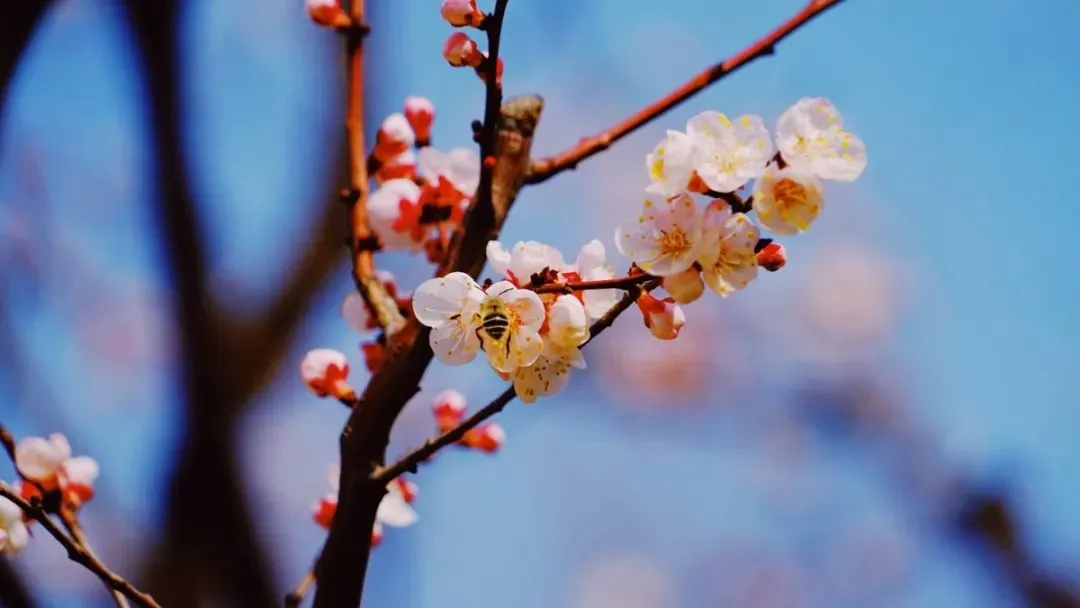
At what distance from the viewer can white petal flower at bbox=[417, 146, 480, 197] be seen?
2.86ft

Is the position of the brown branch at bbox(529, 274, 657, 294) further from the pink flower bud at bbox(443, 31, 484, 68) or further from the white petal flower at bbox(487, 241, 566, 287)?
the pink flower bud at bbox(443, 31, 484, 68)

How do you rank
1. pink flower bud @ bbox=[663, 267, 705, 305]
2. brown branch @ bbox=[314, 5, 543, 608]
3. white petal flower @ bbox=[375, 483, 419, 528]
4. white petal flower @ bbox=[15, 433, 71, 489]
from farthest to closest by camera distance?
white petal flower @ bbox=[375, 483, 419, 528], white petal flower @ bbox=[15, 433, 71, 489], brown branch @ bbox=[314, 5, 543, 608], pink flower bud @ bbox=[663, 267, 705, 305]

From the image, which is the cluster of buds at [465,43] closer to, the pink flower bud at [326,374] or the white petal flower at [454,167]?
the white petal flower at [454,167]

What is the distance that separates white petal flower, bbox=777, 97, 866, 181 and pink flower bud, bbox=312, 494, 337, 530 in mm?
541

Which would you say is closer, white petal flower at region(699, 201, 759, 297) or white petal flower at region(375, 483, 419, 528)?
white petal flower at region(699, 201, 759, 297)

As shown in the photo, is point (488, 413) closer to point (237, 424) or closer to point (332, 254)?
point (237, 424)

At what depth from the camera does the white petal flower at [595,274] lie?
65 centimetres

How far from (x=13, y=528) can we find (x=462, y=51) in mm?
502

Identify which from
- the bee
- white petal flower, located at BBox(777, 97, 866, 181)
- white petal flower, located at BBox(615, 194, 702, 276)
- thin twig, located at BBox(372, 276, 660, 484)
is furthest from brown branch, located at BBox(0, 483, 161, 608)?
white petal flower, located at BBox(777, 97, 866, 181)

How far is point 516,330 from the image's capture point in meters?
0.62

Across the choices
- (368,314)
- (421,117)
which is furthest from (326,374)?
(421,117)

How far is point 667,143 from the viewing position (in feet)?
1.99

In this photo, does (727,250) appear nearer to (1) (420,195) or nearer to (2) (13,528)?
(1) (420,195)

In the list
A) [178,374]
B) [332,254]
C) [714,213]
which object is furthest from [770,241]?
[332,254]
